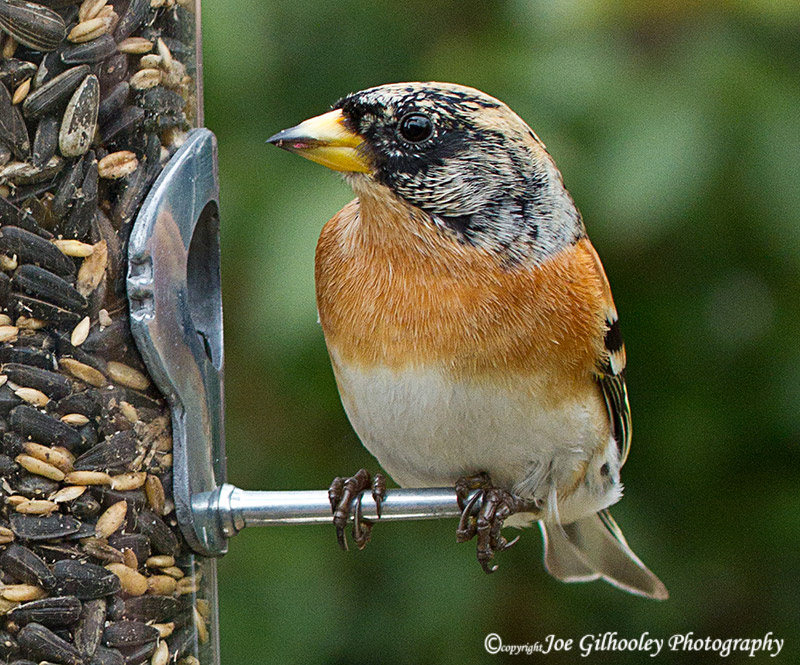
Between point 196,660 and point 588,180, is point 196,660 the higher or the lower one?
the lower one

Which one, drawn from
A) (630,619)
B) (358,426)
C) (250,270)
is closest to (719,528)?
(630,619)

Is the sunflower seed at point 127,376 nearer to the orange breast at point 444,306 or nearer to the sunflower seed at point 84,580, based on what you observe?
the sunflower seed at point 84,580

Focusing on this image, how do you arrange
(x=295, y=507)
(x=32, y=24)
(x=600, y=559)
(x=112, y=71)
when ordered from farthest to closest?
1. (x=600, y=559)
2. (x=295, y=507)
3. (x=112, y=71)
4. (x=32, y=24)

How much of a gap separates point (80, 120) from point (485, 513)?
0.99m

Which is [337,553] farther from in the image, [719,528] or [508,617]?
[719,528]

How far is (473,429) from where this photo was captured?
203 cm

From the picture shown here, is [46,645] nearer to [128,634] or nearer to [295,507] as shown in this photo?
[128,634]

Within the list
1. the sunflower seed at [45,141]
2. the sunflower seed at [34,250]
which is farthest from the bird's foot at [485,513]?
the sunflower seed at [45,141]

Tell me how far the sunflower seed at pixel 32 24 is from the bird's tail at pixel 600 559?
5.20ft

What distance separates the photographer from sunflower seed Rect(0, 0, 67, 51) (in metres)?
1.65

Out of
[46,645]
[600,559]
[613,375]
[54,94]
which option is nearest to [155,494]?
[46,645]

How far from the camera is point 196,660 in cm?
196

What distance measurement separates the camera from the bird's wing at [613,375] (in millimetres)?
2270

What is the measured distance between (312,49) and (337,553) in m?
1.24
